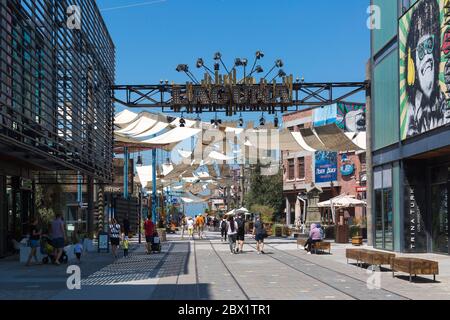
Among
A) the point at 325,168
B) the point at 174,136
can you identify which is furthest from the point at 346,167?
the point at 174,136

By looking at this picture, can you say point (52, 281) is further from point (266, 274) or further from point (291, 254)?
point (291, 254)

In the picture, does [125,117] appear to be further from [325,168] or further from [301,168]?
[301,168]

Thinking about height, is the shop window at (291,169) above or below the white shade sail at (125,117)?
below

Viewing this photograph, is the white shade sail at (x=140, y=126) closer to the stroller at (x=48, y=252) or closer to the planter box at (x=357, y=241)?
the planter box at (x=357, y=241)

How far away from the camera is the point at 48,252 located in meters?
22.2

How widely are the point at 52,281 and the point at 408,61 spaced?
52.4 ft

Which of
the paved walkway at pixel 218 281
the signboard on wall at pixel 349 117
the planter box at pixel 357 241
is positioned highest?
the signboard on wall at pixel 349 117

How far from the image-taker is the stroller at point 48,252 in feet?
72.8

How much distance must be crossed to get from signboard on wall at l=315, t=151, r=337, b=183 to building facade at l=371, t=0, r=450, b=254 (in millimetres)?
30251

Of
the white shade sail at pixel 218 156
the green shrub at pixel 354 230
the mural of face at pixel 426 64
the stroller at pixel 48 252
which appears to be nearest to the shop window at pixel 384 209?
the mural of face at pixel 426 64

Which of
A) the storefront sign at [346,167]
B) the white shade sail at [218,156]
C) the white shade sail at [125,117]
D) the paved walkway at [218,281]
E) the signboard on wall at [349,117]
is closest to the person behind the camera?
the paved walkway at [218,281]

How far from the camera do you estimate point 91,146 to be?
29.3 meters

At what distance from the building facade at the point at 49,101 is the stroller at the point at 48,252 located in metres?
2.39
